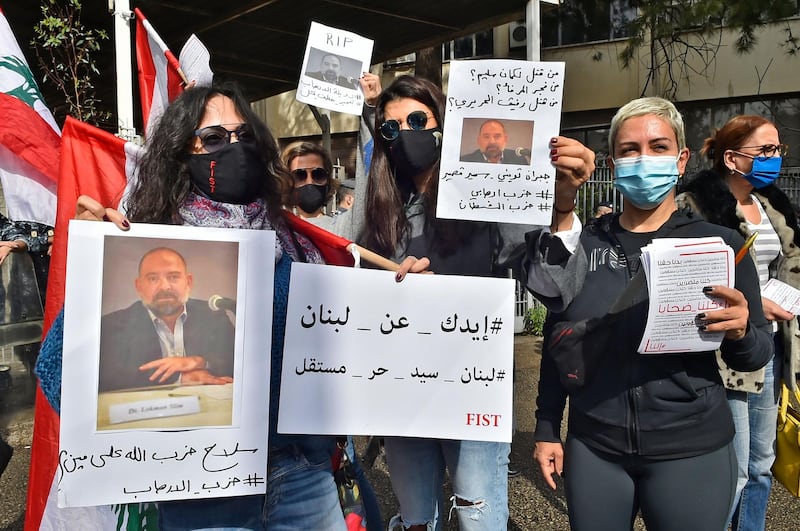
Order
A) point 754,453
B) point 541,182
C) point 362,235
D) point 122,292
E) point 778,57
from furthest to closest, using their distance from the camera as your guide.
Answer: point 778,57 → point 754,453 → point 362,235 → point 541,182 → point 122,292

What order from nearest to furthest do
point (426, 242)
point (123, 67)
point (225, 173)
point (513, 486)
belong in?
point (225, 173) < point (426, 242) < point (123, 67) < point (513, 486)

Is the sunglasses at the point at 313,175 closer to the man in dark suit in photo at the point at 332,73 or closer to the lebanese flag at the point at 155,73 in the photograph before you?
the man in dark suit in photo at the point at 332,73

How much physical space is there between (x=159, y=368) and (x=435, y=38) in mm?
6350

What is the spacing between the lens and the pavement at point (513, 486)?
3.64 meters

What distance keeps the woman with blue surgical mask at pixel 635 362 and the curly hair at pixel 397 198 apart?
0.29 meters

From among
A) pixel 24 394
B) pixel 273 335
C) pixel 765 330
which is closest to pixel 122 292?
pixel 273 335

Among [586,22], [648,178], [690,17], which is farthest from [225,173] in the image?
[586,22]

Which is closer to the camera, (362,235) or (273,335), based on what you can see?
(273,335)

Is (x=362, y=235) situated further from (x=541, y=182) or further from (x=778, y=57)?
(x=778, y=57)

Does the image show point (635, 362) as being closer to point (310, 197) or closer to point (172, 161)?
point (172, 161)

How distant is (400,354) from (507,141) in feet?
2.30

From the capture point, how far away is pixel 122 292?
5.22 ft

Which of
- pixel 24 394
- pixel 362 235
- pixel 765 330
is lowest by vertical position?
pixel 24 394

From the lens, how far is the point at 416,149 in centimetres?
223
